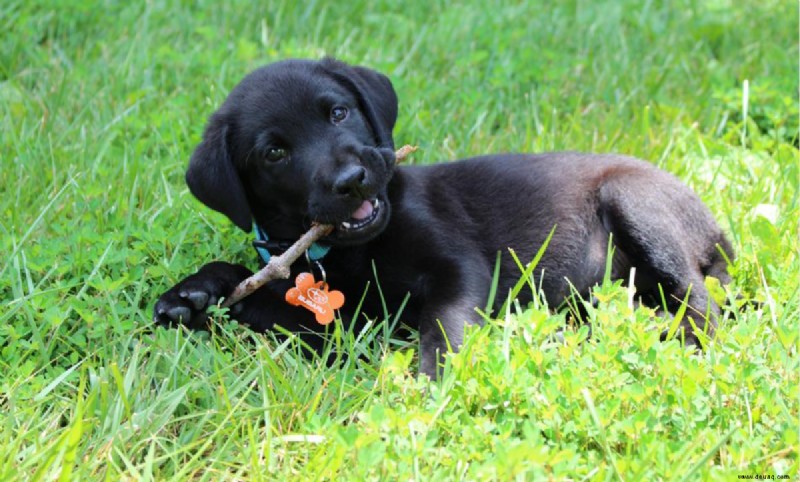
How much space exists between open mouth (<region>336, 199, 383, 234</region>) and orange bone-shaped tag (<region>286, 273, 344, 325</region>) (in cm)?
21

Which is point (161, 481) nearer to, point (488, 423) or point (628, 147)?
point (488, 423)

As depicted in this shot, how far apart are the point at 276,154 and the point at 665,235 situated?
1383 mm

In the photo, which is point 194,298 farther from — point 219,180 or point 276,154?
point 276,154

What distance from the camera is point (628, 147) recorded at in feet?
13.9

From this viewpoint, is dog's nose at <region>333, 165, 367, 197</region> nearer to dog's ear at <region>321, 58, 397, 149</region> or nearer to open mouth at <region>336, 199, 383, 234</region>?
open mouth at <region>336, 199, 383, 234</region>

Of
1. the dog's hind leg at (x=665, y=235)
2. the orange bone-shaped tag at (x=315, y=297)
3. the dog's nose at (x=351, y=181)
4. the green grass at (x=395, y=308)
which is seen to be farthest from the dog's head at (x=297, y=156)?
the dog's hind leg at (x=665, y=235)

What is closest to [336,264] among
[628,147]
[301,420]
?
[301,420]

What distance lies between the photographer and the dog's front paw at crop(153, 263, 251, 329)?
305 centimetres

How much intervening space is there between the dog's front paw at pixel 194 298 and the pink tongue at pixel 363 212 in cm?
52

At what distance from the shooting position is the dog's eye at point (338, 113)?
3213mm

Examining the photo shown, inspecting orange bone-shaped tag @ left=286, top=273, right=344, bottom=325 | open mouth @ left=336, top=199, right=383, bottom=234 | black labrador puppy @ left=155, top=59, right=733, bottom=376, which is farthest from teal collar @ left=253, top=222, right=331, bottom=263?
open mouth @ left=336, top=199, right=383, bottom=234

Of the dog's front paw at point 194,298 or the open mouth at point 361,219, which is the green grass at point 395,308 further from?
the open mouth at point 361,219

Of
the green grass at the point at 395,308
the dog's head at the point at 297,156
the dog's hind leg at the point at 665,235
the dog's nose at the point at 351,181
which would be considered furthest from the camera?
the dog's hind leg at the point at 665,235

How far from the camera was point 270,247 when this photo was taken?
3.29 metres
